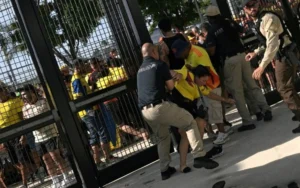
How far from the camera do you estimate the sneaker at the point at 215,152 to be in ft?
20.4

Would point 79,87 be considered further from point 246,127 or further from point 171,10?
point 171,10

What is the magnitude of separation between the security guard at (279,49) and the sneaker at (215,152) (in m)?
1.06

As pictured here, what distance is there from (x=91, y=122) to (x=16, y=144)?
114cm

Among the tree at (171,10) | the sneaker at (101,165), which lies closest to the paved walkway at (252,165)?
the sneaker at (101,165)

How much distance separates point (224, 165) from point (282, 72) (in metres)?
1.40

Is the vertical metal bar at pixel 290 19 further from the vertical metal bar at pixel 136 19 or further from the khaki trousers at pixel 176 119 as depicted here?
the khaki trousers at pixel 176 119

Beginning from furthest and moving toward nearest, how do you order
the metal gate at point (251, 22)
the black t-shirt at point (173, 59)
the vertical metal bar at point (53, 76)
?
the metal gate at point (251, 22) → the black t-shirt at point (173, 59) → the vertical metal bar at point (53, 76)

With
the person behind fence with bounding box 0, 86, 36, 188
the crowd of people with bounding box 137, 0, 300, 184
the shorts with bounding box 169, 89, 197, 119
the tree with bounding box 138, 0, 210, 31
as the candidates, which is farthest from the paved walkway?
the tree with bounding box 138, 0, 210, 31

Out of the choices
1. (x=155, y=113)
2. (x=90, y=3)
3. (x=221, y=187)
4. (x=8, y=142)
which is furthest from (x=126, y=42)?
(x=221, y=187)

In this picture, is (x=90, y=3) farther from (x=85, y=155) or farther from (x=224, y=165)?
(x=224, y=165)

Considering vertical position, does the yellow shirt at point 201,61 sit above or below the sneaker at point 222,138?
above

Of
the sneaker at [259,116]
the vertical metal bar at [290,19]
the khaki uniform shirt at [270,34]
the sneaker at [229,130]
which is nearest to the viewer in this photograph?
the khaki uniform shirt at [270,34]

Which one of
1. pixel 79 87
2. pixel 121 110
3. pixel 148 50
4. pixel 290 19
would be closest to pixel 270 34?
pixel 148 50

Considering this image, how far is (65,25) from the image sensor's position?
6.48 metres
